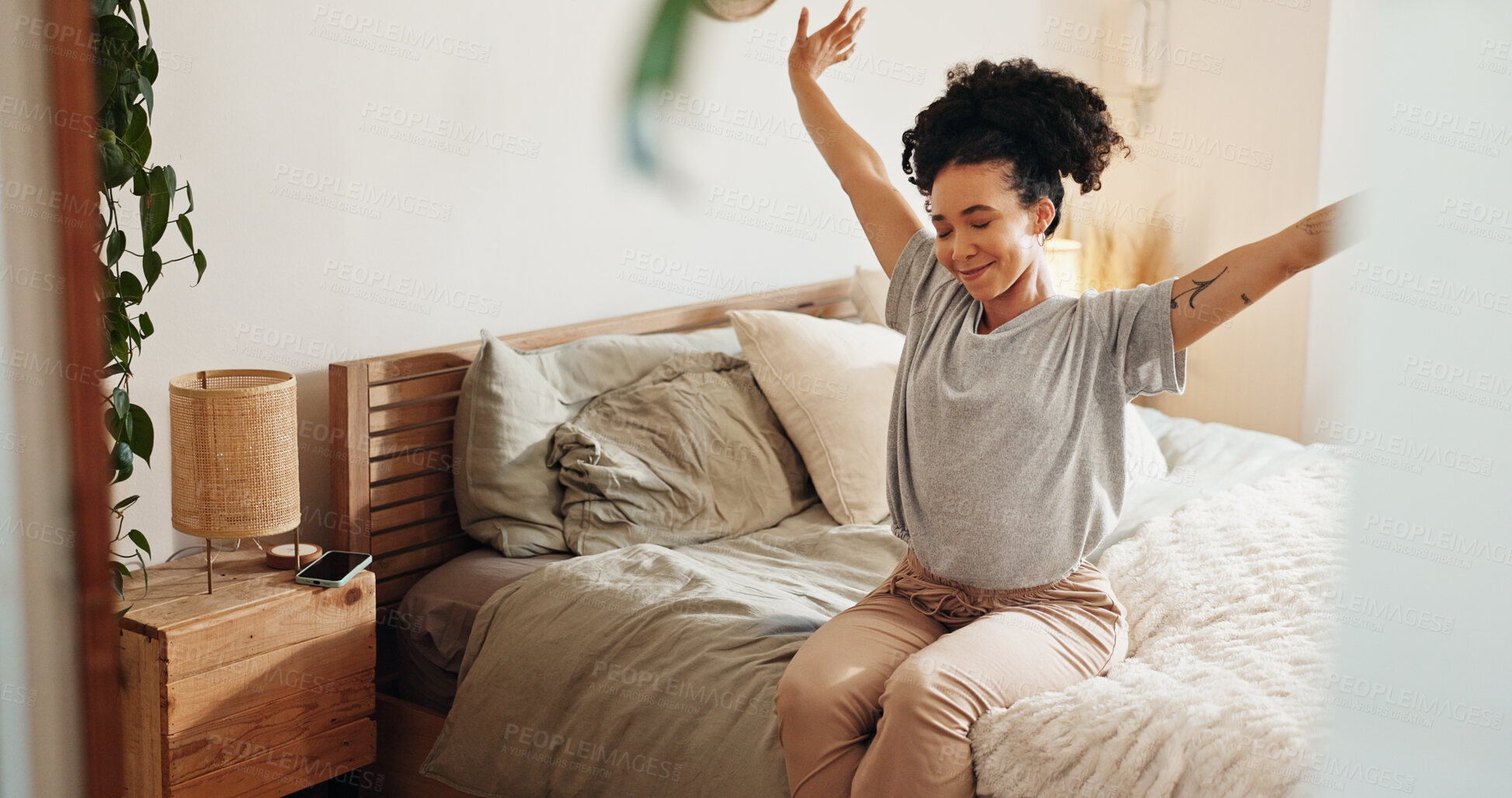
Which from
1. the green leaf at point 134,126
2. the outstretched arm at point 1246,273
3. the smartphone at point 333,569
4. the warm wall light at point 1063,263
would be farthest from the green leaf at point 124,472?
the warm wall light at point 1063,263

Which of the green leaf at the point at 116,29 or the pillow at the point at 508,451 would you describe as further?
the pillow at the point at 508,451

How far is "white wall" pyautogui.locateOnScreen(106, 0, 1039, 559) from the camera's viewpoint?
6.31ft

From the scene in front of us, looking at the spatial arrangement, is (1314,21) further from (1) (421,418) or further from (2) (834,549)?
(1) (421,418)

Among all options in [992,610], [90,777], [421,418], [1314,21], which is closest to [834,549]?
[992,610]

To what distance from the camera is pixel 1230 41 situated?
12.5 ft

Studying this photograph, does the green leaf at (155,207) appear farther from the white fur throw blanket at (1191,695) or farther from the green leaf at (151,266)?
the white fur throw blanket at (1191,695)

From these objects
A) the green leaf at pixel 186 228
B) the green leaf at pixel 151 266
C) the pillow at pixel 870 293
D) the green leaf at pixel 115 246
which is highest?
the green leaf at pixel 186 228

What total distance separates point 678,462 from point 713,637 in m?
0.59

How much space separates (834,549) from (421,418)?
802 millimetres

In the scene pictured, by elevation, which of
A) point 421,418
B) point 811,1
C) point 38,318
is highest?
point 811,1

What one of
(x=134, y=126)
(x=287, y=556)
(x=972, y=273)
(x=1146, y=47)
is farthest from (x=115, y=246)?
(x=1146, y=47)

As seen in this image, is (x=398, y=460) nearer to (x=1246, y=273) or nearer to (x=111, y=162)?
(x=111, y=162)

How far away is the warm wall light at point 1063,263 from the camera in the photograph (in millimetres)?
3656

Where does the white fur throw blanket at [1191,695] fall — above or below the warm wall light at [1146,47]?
below
